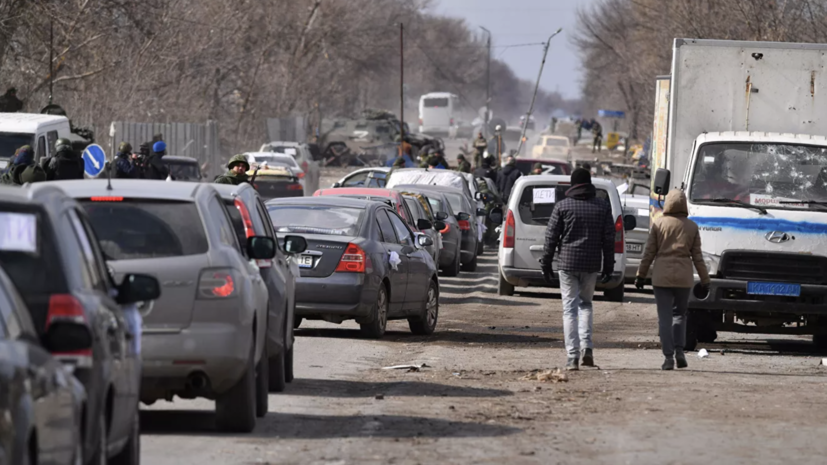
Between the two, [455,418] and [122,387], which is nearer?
[122,387]

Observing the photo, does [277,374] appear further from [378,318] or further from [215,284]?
[378,318]

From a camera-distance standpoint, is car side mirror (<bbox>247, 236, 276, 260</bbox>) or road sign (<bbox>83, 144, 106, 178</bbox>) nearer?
car side mirror (<bbox>247, 236, 276, 260</bbox>)

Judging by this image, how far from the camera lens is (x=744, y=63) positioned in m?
16.5

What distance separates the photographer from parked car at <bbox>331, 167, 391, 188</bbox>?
31.0 metres

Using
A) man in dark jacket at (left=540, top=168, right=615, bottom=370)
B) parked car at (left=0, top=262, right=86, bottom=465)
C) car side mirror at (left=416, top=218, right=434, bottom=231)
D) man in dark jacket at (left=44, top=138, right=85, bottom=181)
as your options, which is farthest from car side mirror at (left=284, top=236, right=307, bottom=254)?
car side mirror at (left=416, top=218, right=434, bottom=231)

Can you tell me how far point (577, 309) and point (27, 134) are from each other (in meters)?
12.9

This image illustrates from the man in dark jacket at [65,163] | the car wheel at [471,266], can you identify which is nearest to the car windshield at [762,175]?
the man in dark jacket at [65,163]

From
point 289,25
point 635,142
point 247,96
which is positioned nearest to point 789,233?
point 247,96

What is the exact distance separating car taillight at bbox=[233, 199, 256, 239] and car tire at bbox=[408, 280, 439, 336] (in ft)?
19.3

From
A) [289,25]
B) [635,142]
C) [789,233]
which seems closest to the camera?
[789,233]

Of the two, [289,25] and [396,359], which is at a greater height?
[289,25]

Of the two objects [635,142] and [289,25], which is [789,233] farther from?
[635,142]

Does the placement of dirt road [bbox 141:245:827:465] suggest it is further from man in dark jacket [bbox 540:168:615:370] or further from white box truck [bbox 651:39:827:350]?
white box truck [bbox 651:39:827:350]

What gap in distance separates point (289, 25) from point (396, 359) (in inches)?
2450
